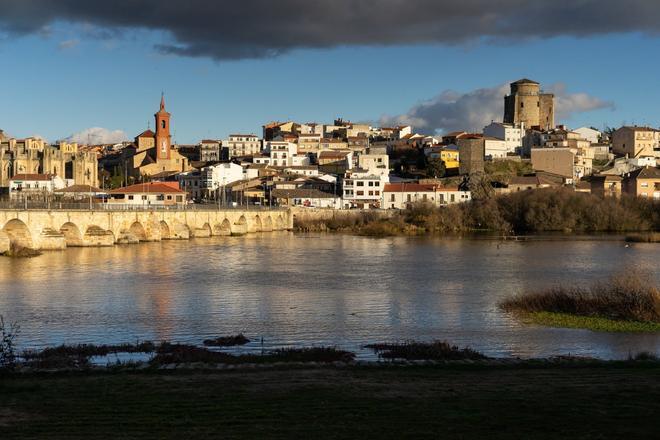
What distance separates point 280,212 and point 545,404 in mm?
73825

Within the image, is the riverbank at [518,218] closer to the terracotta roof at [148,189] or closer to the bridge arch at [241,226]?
the bridge arch at [241,226]

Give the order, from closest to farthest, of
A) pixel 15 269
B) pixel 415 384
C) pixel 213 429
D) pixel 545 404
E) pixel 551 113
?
pixel 213 429, pixel 545 404, pixel 415 384, pixel 15 269, pixel 551 113

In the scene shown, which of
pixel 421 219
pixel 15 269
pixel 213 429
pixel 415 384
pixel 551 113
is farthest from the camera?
pixel 551 113

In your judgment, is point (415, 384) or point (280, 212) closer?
point (415, 384)

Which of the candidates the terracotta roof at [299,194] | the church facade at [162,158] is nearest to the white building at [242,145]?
the church facade at [162,158]

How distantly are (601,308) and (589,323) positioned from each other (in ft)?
5.29

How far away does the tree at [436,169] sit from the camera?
354ft

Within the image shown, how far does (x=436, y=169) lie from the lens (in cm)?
10788

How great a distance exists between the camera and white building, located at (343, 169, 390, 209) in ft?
310

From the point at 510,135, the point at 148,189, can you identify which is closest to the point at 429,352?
the point at 148,189

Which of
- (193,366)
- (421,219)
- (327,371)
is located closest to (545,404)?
(327,371)

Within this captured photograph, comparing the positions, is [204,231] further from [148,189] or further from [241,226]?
[148,189]

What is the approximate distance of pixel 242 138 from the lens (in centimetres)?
13850

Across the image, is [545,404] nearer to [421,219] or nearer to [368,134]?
[421,219]
